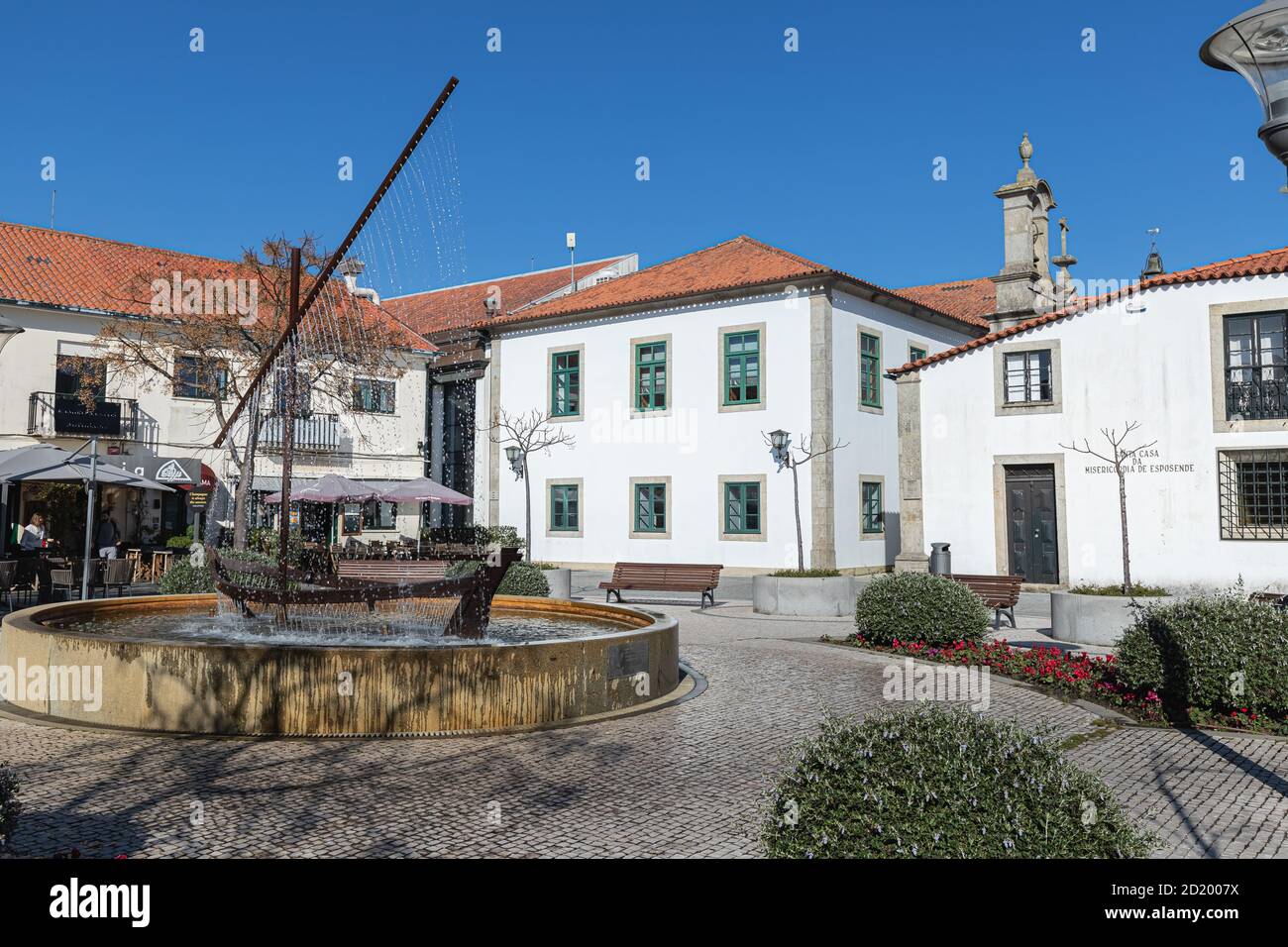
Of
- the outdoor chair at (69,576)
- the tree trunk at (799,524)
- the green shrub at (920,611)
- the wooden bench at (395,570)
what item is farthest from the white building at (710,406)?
the outdoor chair at (69,576)

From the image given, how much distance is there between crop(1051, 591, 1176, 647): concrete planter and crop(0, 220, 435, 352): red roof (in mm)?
20341

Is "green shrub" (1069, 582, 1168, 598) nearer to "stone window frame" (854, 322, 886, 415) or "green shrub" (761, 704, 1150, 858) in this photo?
"green shrub" (761, 704, 1150, 858)

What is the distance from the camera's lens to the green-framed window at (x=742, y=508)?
2459 centimetres

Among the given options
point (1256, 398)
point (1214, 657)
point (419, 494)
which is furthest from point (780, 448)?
point (1214, 657)

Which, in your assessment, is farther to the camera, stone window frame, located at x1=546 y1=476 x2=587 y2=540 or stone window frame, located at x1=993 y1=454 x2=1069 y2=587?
stone window frame, located at x1=546 y1=476 x2=587 y2=540

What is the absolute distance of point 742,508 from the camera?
24.8 m

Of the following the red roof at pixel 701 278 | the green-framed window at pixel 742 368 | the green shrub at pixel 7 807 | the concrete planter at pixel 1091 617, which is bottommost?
the concrete planter at pixel 1091 617

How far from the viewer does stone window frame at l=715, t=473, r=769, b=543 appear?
79.8 ft

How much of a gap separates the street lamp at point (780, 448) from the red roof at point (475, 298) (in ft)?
41.4

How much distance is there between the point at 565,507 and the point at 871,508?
8964mm

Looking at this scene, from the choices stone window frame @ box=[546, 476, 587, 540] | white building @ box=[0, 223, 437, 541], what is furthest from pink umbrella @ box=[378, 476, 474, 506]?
stone window frame @ box=[546, 476, 587, 540]

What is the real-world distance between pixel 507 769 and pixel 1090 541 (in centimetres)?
1676

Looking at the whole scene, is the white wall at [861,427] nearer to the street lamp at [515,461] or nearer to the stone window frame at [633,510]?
the stone window frame at [633,510]

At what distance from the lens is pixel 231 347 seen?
71.5ft
